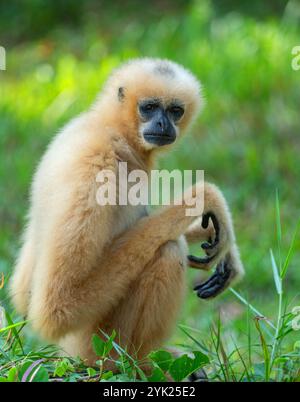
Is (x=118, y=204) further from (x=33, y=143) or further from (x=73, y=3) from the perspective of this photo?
(x=73, y=3)

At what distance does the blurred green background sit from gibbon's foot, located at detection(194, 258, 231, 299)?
1855mm

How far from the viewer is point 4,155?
27.9 feet

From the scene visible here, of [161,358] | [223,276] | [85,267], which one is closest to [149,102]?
[223,276]

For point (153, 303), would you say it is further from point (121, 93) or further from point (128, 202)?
A: point (121, 93)

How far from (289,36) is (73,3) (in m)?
3.06

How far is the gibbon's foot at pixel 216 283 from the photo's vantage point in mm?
4648

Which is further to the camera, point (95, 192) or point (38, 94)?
point (38, 94)

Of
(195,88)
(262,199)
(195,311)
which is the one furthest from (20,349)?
(262,199)

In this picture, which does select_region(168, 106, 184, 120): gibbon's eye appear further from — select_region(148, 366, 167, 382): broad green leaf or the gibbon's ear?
select_region(148, 366, 167, 382): broad green leaf

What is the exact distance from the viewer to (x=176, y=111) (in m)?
4.95

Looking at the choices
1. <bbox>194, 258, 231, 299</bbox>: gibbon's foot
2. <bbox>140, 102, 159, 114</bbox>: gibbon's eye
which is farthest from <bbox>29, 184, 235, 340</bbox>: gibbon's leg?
<bbox>140, 102, 159, 114</bbox>: gibbon's eye

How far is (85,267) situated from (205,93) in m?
4.96

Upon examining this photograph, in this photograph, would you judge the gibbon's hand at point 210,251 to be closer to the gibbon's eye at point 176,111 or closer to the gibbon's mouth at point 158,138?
the gibbon's mouth at point 158,138

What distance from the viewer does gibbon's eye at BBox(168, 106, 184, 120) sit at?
4.91 metres
